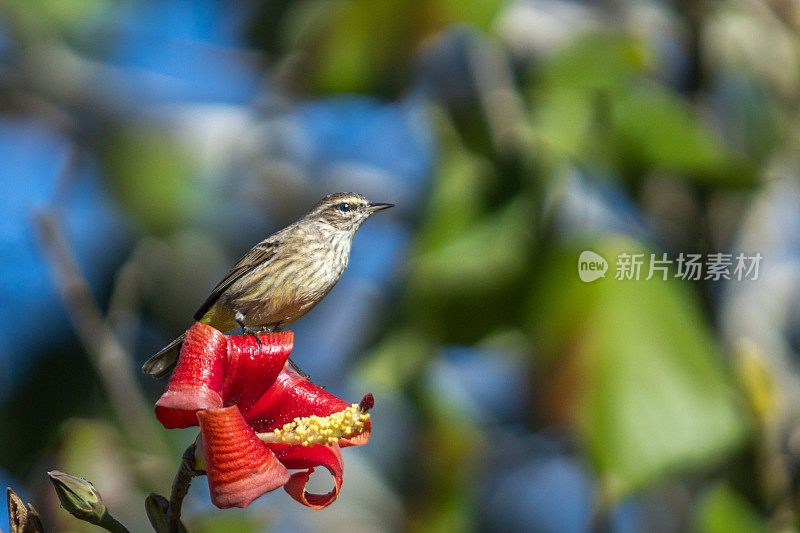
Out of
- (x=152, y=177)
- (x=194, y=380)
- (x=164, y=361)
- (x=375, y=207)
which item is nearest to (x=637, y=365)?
(x=375, y=207)

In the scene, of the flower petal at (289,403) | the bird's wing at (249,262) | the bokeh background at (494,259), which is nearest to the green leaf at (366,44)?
the bokeh background at (494,259)

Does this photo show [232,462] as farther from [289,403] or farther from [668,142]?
[668,142]

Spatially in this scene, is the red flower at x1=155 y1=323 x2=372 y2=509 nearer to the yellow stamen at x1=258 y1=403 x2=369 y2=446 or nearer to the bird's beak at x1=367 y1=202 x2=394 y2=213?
the yellow stamen at x1=258 y1=403 x2=369 y2=446

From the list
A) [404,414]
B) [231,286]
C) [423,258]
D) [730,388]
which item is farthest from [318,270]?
[404,414]

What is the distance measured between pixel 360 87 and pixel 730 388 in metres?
3.95

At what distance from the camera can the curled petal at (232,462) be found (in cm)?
175

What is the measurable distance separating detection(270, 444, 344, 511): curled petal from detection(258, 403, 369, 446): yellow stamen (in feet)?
0.13

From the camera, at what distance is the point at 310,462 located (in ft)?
7.03

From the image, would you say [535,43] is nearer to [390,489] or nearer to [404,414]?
[404,414]

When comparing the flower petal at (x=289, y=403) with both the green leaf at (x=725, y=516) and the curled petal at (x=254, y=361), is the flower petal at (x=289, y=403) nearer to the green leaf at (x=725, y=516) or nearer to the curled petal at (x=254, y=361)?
the curled petal at (x=254, y=361)

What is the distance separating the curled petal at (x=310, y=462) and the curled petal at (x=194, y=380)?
276mm

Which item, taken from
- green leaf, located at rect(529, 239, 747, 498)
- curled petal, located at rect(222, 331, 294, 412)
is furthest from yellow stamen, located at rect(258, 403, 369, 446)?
green leaf, located at rect(529, 239, 747, 498)

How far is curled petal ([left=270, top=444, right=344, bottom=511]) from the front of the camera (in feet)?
6.89

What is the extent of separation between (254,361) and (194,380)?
0.22 m
